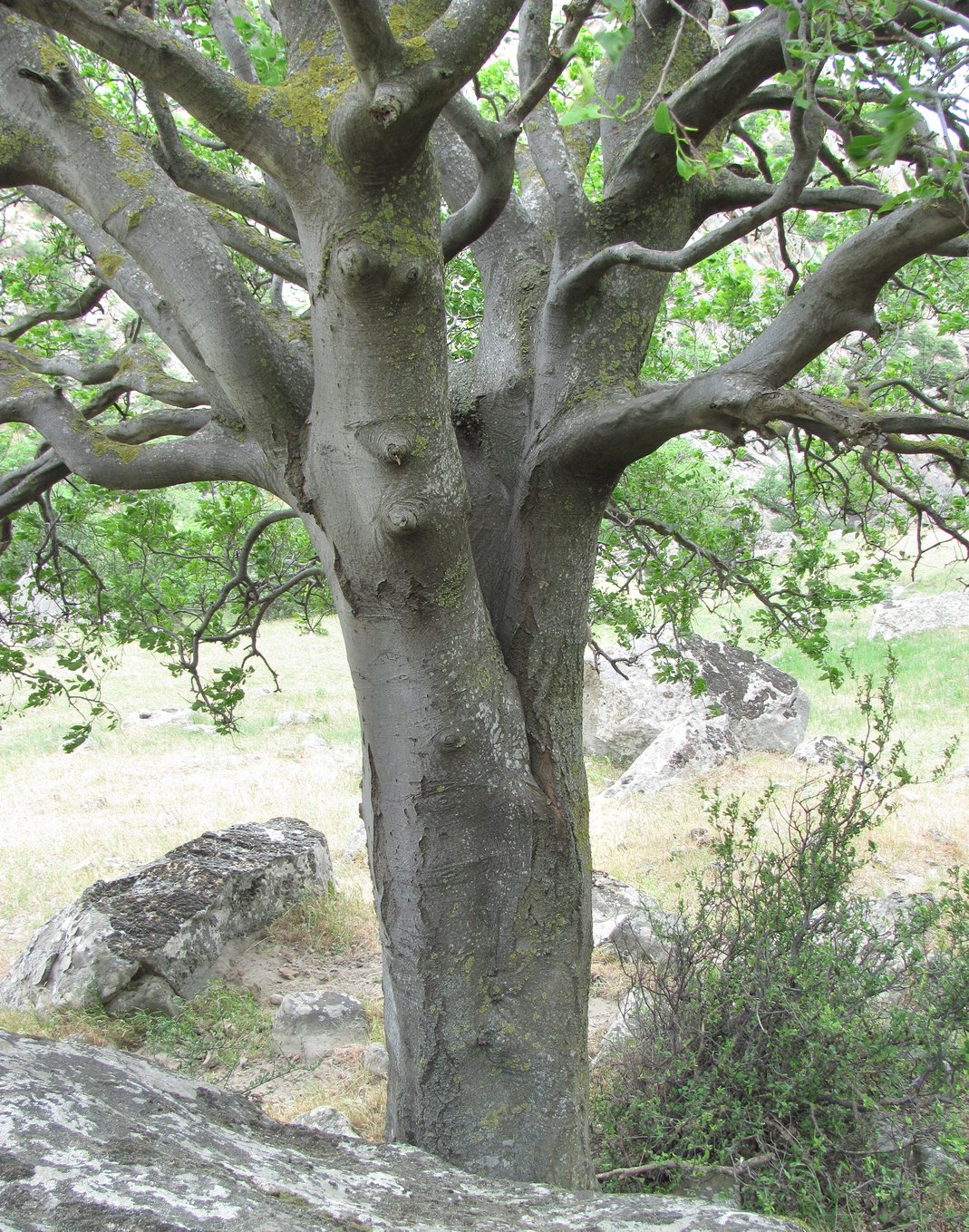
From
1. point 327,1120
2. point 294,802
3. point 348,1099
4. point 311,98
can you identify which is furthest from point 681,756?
point 311,98

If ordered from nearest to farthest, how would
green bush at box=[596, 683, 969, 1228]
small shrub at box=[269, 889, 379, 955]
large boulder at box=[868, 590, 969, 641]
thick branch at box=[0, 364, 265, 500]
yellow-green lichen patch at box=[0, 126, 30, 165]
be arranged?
yellow-green lichen patch at box=[0, 126, 30, 165] < thick branch at box=[0, 364, 265, 500] < green bush at box=[596, 683, 969, 1228] < small shrub at box=[269, 889, 379, 955] < large boulder at box=[868, 590, 969, 641]

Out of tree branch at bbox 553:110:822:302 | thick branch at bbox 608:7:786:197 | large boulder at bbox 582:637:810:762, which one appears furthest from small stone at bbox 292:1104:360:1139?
large boulder at bbox 582:637:810:762

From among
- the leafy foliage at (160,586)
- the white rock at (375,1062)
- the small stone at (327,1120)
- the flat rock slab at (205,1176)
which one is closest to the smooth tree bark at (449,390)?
the flat rock slab at (205,1176)

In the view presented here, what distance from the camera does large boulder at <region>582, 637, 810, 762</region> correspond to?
1349 centimetres

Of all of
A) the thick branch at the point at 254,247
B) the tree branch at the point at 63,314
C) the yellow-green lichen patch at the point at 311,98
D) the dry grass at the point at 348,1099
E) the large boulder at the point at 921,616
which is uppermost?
the large boulder at the point at 921,616

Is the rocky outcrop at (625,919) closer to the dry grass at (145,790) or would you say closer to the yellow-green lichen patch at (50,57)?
the dry grass at (145,790)

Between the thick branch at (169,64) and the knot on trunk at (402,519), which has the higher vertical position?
the thick branch at (169,64)

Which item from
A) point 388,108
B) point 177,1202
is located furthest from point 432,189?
point 177,1202

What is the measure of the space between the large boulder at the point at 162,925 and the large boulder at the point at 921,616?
16.9 m

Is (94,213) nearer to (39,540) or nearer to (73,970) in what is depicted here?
(39,540)

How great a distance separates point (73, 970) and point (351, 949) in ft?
7.74

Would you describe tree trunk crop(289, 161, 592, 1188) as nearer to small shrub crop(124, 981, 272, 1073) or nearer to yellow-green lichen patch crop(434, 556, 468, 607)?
yellow-green lichen patch crop(434, 556, 468, 607)

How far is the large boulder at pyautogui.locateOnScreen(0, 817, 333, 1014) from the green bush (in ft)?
11.3

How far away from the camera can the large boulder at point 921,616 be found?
21.0 meters
